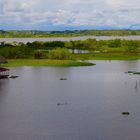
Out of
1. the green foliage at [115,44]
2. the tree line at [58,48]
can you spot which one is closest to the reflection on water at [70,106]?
the tree line at [58,48]

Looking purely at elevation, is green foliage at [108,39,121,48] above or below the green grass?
above

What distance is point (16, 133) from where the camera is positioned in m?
→ 29.6

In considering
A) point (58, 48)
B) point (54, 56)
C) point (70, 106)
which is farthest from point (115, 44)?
point (70, 106)

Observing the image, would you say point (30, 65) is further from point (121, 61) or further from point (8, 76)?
point (121, 61)

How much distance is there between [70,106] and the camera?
128ft

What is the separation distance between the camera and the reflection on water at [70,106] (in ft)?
97.7

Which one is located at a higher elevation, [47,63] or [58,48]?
[58,48]

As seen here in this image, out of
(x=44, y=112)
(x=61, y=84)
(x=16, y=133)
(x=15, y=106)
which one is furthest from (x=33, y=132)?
(x=61, y=84)

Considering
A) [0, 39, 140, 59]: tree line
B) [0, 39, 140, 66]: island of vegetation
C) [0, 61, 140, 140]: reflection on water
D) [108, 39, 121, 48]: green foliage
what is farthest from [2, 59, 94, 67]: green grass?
[108, 39, 121, 48]: green foliage

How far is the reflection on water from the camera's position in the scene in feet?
97.7

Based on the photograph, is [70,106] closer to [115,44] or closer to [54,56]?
[54,56]

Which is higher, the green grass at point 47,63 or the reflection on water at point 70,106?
the green grass at point 47,63

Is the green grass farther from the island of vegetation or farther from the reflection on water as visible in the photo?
the reflection on water

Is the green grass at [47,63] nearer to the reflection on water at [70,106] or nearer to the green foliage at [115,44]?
the reflection on water at [70,106]
